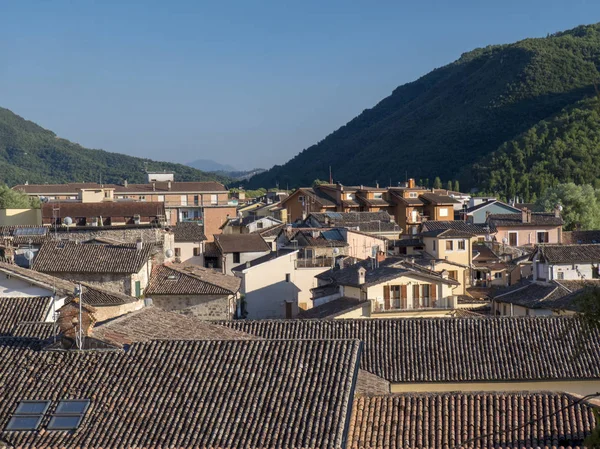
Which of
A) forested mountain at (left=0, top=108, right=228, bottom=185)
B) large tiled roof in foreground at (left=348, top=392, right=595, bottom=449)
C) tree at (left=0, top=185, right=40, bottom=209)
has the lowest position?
large tiled roof in foreground at (left=348, top=392, right=595, bottom=449)

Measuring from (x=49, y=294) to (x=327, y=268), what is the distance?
855 inches

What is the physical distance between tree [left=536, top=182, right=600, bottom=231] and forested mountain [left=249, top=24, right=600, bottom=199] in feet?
71.5

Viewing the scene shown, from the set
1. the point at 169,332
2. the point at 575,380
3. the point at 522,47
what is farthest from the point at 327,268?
the point at 522,47

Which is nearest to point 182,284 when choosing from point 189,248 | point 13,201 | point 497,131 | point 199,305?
point 199,305

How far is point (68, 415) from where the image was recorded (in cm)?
1375

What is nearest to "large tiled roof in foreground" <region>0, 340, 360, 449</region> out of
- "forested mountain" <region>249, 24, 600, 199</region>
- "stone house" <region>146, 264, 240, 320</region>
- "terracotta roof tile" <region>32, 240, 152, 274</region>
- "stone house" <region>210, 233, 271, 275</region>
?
"terracotta roof tile" <region>32, 240, 152, 274</region>

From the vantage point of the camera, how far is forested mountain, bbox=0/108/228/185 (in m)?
152

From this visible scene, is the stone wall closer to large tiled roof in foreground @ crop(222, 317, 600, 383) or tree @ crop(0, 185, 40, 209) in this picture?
large tiled roof in foreground @ crop(222, 317, 600, 383)

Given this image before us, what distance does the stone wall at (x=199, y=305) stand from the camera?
3325 cm

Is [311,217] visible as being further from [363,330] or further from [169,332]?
[169,332]

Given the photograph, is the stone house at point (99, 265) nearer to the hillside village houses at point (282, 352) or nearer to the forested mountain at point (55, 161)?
the hillside village houses at point (282, 352)

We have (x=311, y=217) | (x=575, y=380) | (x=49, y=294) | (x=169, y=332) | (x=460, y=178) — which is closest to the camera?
(x=169, y=332)

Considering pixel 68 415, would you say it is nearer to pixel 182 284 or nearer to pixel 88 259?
pixel 88 259

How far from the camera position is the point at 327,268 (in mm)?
44438
